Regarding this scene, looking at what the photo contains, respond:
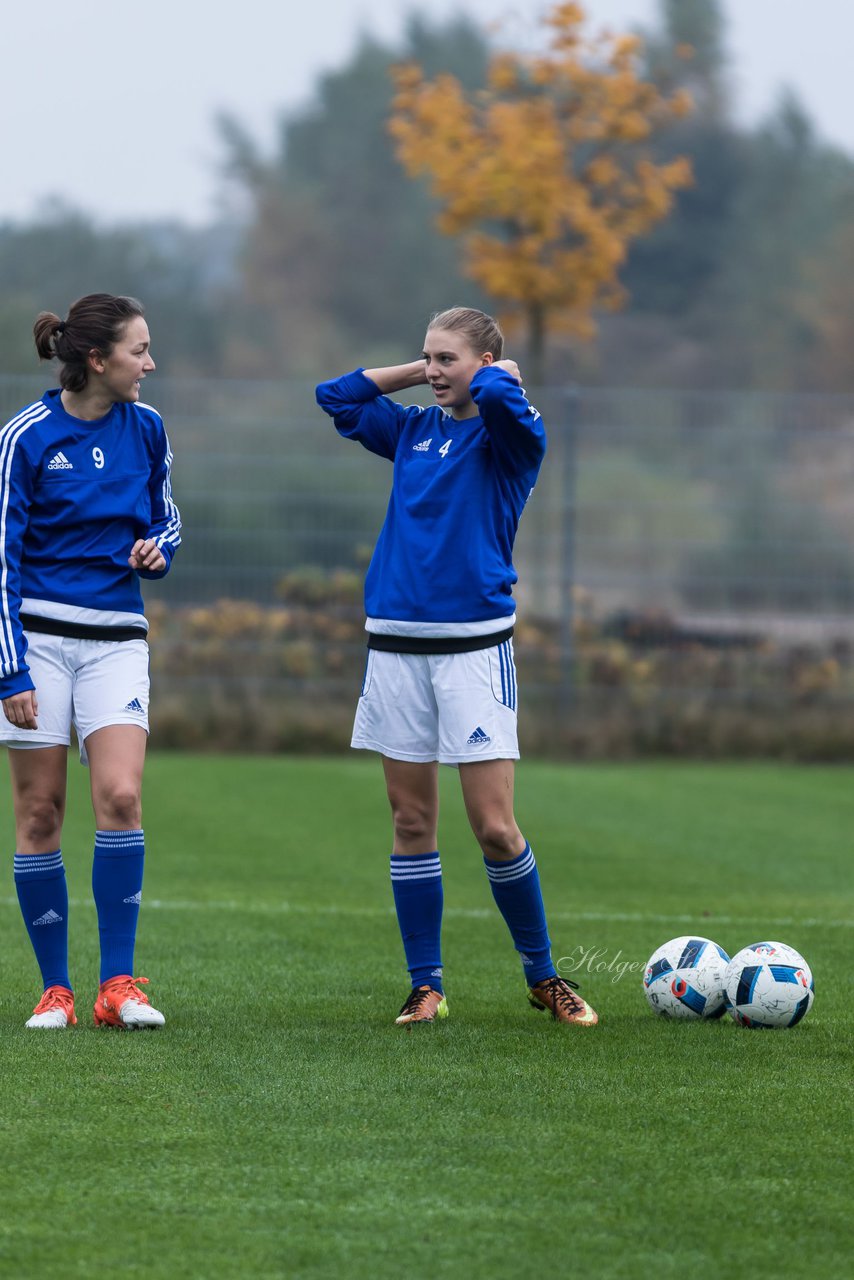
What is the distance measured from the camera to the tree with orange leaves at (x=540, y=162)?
17219 millimetres

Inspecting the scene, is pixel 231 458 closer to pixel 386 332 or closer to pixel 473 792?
pixel 473 792

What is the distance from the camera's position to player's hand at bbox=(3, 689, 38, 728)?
4762mm

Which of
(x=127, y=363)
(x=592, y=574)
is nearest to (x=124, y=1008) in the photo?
(x=127, y=363)

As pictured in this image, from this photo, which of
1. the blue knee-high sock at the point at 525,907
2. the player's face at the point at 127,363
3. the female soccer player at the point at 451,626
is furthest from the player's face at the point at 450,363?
the blue knee-high sock at the point at 525,907

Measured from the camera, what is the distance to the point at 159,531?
5070mm

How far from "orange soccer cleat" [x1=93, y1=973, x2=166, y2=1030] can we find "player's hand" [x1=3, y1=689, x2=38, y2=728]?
73 cm

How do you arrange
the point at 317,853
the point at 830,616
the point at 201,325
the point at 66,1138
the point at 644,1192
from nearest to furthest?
the point at 644,1192 → the point at 66,1138 → the point at 317,853 → the point at 830,616 → the point at 201,325

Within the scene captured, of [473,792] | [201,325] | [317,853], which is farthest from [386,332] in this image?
[473,792]

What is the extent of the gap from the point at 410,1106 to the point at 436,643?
1338 millimetres

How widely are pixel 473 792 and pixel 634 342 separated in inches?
2135

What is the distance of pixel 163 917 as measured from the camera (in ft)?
22.9

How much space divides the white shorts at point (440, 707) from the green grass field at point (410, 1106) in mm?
757

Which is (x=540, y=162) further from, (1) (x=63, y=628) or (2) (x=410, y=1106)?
(2) (x=410, y=1106)

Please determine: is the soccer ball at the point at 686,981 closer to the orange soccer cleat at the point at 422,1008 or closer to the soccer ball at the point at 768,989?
the soccer ball at the point at 768,989
